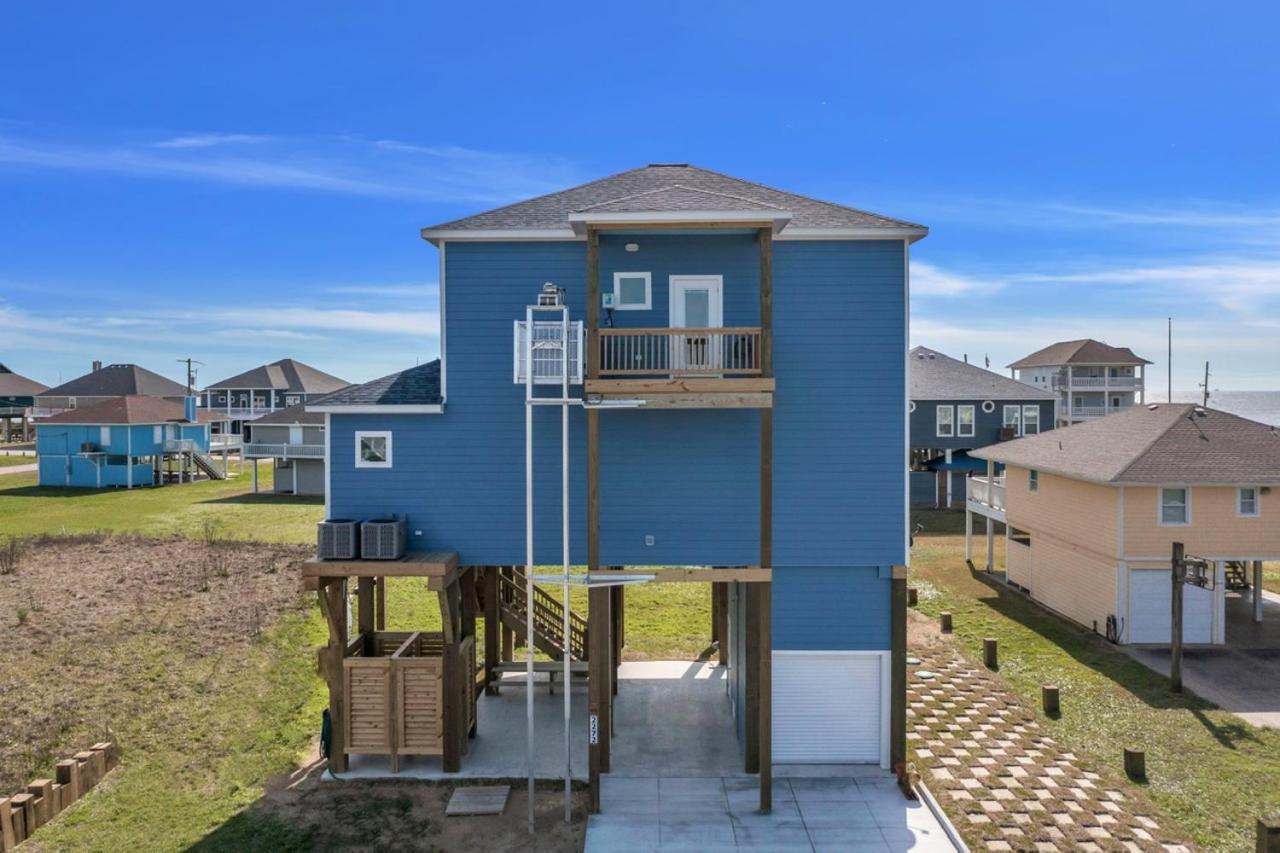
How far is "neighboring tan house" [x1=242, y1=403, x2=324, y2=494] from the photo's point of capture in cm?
4144

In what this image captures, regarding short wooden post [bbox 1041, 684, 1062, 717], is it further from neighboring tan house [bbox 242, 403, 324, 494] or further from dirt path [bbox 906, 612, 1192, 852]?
neighboring tan house [bbox 242, 403, 324, 494]

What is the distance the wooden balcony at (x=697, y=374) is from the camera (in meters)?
10.9

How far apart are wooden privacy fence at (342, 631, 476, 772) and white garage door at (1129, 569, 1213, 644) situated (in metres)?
15.7

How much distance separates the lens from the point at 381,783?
1162 cm

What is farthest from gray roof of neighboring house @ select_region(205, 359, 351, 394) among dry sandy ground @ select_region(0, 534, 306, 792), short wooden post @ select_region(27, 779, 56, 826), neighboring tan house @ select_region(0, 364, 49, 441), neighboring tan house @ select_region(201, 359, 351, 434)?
short wooden post @ select_region(27, 779, 56, 826)

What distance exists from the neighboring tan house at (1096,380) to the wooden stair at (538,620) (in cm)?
5130

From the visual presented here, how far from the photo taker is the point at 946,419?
132ft

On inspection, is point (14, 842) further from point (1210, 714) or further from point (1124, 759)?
point (1210, 714)

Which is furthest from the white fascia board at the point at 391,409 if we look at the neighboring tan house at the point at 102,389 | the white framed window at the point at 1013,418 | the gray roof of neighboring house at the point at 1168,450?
the neighboring tan house at the point at 102,389

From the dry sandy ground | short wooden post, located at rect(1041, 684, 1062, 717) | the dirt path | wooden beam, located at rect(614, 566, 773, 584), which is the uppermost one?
wooden beam, located at rect(614, 566, 773, 584)

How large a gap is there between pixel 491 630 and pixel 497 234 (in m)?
7.82

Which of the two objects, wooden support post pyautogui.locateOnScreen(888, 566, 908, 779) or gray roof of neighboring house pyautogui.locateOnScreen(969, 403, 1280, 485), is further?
gray roof of neighboring house pyautogui.locateOnScreen(969, 403, 1280, 485)

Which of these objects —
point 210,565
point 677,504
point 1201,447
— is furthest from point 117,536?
point 1201,447

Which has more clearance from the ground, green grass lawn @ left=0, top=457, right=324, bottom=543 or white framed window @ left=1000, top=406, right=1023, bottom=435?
white framed window @ left=1000, top=406, right=1023, bottom=435
